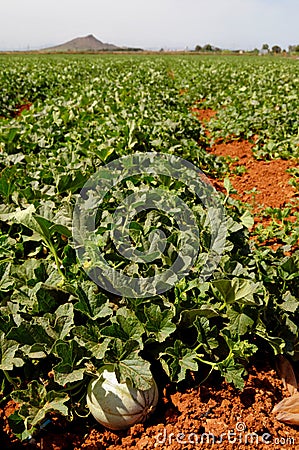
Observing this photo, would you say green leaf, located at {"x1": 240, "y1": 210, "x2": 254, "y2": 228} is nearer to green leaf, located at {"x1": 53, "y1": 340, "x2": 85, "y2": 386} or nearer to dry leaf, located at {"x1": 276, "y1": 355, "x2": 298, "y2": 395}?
dry leaf, located at {"x1": 276, "y1": 355, "x2": 298, "y2": 395}

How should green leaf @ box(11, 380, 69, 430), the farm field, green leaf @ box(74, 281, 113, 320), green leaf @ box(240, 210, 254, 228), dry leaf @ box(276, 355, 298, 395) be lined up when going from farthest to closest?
green leaf @ box(240, 210, 254, 228) → dry leaf @ box(276, 355, 298, 395) → green leaf @ box(74, 281, 113, 320) → the farm field → green leaf @ box(11, 380, 69, 430)

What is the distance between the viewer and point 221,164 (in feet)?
Answer: 18.5

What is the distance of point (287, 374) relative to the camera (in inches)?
89.6

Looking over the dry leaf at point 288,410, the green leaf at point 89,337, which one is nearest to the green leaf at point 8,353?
the green leaf at point 89,337

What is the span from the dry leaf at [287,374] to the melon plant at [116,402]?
72 centimetres

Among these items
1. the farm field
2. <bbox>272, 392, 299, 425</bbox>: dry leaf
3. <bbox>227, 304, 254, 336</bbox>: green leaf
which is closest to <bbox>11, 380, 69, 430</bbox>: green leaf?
the farm field

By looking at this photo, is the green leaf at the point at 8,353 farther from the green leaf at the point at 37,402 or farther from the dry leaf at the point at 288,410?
the dry leaf at the point at 288,410

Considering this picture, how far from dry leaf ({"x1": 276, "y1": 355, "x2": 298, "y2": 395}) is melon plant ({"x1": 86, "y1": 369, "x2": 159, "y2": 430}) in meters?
0.72

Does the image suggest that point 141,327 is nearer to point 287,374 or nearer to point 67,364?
point 67,364

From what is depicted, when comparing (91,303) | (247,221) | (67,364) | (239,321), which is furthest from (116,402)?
(247,221)

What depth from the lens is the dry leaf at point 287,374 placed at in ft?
7.31

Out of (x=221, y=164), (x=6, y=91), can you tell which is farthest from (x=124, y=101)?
(x=6, y=91)

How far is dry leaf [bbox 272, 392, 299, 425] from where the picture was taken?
79.4 inches

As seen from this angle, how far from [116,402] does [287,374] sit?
907 mm
